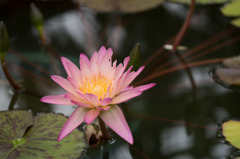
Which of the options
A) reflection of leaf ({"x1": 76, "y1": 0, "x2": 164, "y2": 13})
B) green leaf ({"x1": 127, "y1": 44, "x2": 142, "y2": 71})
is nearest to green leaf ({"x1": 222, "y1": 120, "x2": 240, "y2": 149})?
green leaf ({"x1": 127, "y1": 44, "x2": 142, "y2": 71})

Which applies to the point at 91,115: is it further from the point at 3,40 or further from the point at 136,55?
the point at 3,40

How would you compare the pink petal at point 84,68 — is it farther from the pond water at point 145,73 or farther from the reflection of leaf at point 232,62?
the reflection of leaf at point 232,62

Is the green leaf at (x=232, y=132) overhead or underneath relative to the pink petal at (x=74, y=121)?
overhead

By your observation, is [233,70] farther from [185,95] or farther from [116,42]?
[116,42]

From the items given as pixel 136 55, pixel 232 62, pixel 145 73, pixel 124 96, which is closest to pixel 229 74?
pixel 232 62

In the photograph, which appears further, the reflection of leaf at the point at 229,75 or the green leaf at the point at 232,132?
the reflection of leaf at the point at 229,75

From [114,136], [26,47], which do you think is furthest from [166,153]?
[26,47]

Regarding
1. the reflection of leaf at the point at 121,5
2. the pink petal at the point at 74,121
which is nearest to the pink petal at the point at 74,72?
the pink petal at the point at 74,121
